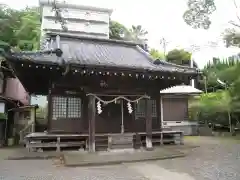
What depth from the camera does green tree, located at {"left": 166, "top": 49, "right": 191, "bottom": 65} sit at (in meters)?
34.6

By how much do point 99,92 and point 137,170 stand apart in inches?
191

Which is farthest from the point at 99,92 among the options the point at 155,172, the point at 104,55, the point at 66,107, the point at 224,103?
the point at 224,103

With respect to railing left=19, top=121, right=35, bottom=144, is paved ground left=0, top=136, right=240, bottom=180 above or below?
below

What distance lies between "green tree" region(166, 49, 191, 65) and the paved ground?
2567cm

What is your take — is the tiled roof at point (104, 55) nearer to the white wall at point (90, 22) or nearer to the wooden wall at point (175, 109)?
the wooden wall at point (175, 109)

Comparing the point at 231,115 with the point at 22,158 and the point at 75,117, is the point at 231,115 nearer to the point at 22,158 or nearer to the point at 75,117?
the point at 75,117

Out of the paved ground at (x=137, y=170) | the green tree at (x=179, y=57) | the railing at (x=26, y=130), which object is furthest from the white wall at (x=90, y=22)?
the paved ground at (x=137, y=170)

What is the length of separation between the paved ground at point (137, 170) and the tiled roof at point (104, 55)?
4.13 meters

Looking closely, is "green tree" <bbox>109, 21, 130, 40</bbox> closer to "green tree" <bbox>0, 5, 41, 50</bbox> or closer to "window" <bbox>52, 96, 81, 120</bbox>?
"green tree" <bbox>0, 5, 41, 50</bbox>

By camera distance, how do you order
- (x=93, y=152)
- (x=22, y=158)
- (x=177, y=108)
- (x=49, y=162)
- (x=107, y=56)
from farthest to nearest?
1. (x=177, y=108)
2. (x=107, y=56)
3. (x=93, y=152)
4. (x=22, y=158)
5. (x=49, y=162)

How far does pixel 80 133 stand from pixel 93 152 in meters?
1.45

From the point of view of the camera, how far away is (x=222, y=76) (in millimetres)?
18812

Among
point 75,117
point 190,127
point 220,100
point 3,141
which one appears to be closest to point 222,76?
point 220,100

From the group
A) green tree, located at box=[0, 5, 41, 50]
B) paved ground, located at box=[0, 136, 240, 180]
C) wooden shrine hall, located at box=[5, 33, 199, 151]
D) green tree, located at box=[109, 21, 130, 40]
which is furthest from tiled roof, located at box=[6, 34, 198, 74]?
green tree, located at box=[109, 21, 130, 40]
